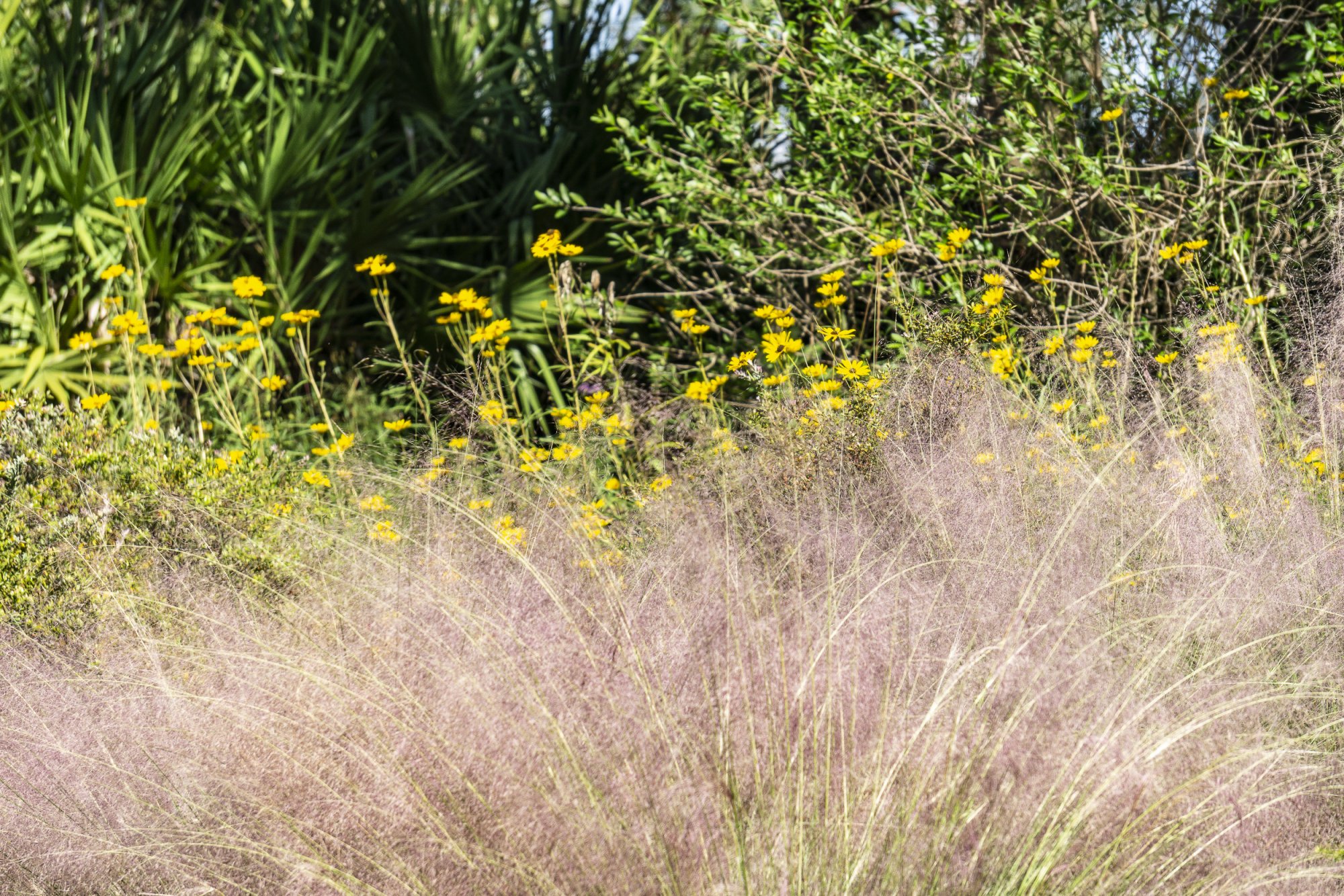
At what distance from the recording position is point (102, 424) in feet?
12.7

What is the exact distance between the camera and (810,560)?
271cm

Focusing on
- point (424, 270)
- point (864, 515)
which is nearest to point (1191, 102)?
point (864, 515)

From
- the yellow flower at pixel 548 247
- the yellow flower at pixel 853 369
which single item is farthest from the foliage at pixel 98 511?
the yellow flower at pixel 853 369

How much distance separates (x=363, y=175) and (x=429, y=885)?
4.96 metres

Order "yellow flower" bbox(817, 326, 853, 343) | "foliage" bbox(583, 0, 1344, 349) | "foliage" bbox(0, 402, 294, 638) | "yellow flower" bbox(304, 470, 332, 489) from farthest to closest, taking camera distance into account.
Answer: "foliage" bbox(583, 0, 1344, 349) < "yellow flower" bbox(817, 326, 853, 343) < "yellow flower" bbox(304, 470, 332, 489) < "foliage" bbox(0, 402, 294, 638)

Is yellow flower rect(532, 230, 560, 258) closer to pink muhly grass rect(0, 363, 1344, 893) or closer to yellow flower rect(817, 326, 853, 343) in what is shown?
A: yellow flower rect(817, 326, 853, 343)

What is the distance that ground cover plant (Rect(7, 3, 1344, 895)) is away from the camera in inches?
79.3

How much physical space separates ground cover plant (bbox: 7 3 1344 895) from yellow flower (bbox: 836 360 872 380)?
0.06 m

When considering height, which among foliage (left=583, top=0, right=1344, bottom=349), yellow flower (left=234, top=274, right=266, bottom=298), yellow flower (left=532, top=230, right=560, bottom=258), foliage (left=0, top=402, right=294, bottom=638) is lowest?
foliage (left=0, top=402, right=294, bottom=638)

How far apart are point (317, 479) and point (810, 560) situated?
4.73ft

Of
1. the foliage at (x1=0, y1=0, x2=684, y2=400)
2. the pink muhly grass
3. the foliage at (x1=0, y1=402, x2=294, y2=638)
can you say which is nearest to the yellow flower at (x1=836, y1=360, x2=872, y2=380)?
the pink muhly grass

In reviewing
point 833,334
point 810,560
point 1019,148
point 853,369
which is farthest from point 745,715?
point 1019,148

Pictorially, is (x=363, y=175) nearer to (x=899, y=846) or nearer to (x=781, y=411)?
(x=781, y=411)

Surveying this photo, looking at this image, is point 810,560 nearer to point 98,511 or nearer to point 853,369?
point 853,369
